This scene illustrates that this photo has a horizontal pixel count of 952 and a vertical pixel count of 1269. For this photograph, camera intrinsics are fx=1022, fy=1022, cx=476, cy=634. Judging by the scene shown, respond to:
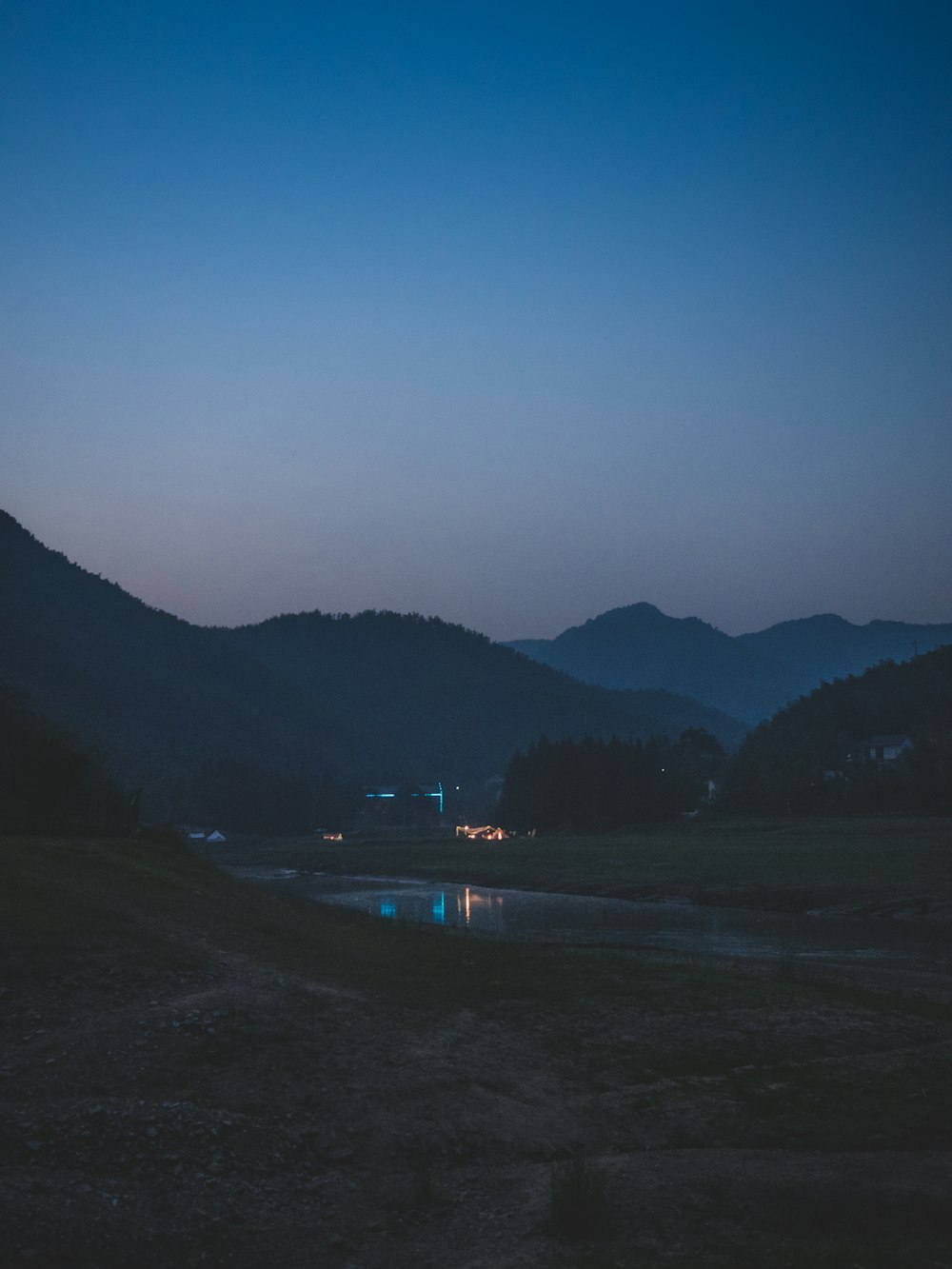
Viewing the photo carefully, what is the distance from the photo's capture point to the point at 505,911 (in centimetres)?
5638

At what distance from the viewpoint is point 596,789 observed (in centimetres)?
12400

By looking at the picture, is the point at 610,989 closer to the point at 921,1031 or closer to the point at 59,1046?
the point at 921,1031

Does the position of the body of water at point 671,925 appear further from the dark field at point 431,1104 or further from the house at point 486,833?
the house at point 486,833

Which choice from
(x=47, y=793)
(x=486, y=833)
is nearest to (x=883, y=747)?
(x=486, y=833)

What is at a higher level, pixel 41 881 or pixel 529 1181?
pixel 41 881

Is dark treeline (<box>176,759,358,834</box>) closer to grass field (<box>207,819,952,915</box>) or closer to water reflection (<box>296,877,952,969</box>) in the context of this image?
grass field (<box>207,819,952,915</box>)

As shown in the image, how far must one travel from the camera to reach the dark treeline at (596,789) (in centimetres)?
12231

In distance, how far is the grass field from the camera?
177 feet

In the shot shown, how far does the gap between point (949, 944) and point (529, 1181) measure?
→ 3173cm

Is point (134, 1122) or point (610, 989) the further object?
point (610, 989)

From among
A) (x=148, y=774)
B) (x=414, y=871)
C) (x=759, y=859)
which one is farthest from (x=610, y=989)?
(x=148, y=774)

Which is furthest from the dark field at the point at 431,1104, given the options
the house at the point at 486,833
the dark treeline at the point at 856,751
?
the house at the point at 486,833

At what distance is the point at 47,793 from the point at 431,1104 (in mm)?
30444

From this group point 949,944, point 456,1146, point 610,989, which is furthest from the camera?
point 949,944
